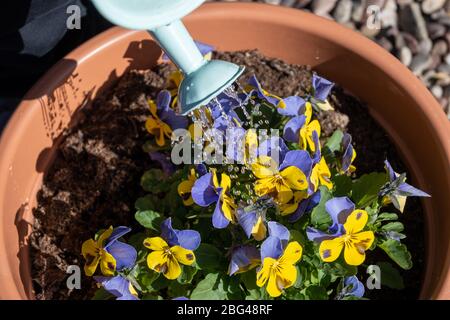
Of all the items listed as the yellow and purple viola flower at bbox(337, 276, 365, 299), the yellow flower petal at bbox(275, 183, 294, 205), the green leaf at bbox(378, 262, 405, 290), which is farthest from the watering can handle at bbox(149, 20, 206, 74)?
the green leaf at bbox(378, 262, 405, 290)

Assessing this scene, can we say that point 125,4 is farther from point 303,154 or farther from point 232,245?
point 232,245

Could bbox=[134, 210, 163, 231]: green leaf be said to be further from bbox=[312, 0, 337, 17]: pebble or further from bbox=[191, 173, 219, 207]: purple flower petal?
bbox=[312, 0, 337, 17]: pebble

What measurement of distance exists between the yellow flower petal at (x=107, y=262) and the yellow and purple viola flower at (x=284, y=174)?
0.83 feet

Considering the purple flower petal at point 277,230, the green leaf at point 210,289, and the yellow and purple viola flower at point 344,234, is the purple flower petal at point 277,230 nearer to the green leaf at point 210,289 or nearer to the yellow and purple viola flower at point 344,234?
the yellow and purple viola flower at point 344,234

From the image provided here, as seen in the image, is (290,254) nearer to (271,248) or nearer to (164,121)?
(271,248)

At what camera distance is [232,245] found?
1191mm

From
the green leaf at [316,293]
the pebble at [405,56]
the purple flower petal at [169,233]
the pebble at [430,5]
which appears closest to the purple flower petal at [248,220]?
the purple flower petal at [169,233]

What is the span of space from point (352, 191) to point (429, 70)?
0.70m

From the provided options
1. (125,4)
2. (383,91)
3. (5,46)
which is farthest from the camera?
(5,46)

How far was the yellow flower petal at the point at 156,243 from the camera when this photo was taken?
111 cm

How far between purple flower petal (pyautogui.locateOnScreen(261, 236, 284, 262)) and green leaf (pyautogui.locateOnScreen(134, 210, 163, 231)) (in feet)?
0.85

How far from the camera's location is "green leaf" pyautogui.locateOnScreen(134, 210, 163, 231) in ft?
4.11
